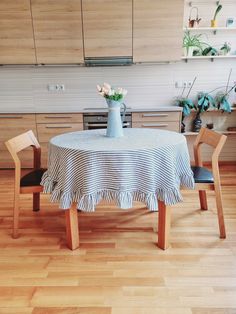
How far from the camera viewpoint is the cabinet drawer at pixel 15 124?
3566 millimetres

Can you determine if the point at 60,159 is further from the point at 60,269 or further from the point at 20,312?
the point at 20,312

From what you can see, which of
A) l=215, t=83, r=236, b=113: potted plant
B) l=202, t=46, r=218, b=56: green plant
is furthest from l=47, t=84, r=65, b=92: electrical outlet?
l=215, t=83, r=236, b=113: potted plant

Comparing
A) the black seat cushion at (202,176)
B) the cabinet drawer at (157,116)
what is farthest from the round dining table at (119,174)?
the cabinet drawer at (157,116)

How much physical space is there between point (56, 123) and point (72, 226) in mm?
1995

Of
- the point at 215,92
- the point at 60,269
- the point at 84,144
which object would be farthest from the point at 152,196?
the point at 215,92

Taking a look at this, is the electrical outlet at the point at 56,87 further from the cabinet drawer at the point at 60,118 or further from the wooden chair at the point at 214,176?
the wooden chair at the point at 214,176

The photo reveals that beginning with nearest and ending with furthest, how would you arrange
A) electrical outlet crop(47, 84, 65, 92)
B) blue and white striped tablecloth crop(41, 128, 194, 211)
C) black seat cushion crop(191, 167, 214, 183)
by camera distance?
blue and white striped tablecloth crop(41, 128, 194, 211) < black seat cushion crop(191, 167, 214, 183) < electrical outlet crop(47, 84, 65, 92)

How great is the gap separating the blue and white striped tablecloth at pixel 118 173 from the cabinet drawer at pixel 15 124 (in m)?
1.89

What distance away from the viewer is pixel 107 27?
3438mm

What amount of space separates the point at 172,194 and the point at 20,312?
1.13 meters

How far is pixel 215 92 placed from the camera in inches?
153

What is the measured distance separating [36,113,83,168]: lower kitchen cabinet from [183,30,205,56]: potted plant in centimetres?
173

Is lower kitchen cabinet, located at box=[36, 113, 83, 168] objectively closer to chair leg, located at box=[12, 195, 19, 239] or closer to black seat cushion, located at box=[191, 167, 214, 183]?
chair leg, located at box=[12, 195, 19, 239]

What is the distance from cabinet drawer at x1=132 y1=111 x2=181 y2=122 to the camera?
3.54 m
